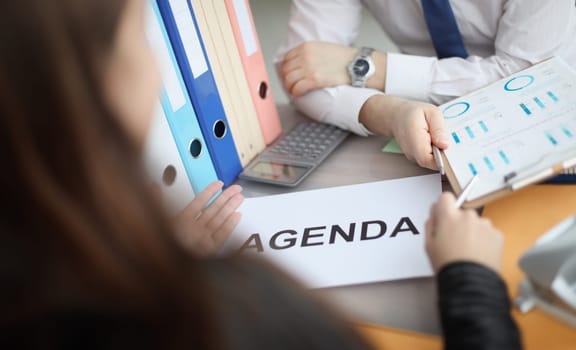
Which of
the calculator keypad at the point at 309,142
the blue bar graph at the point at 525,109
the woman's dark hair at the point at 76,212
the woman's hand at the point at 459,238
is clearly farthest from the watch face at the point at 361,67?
the woman's dark hair at the point at 76,212

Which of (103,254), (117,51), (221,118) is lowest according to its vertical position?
(221,118)

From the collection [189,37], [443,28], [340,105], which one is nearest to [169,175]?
[189,37]

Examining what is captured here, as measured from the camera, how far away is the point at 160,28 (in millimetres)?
867

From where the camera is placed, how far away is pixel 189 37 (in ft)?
2.98

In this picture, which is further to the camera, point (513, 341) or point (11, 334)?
point (513, 341)

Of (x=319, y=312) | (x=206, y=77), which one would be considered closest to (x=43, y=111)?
(x=319, y=312)

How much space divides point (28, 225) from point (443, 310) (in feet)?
1.23

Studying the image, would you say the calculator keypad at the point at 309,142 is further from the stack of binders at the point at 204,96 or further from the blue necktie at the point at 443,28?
the blue necktie at the point at 443,28

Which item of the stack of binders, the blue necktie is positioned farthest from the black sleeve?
the blue necktie

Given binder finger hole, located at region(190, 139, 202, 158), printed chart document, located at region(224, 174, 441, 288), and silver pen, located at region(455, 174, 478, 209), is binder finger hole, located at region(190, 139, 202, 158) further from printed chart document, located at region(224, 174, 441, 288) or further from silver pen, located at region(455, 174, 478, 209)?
silver pen, located at region(455, 174, 478, 209)

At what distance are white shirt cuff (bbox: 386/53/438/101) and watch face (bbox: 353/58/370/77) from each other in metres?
0.04

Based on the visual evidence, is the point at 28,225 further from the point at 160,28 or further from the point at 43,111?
the point at 160,28

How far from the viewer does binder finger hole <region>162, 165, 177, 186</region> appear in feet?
2.90

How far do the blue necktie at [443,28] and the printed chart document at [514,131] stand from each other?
0.67ft
